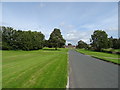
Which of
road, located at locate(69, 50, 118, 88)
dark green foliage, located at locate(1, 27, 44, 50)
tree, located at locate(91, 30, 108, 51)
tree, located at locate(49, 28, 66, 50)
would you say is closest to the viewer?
road, located at locate(69, 50, 118, 88)

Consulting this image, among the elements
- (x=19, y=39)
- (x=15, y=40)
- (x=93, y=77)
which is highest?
(x=19, y=39)

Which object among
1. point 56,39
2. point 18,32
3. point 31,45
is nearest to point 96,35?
point 56,39

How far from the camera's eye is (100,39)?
84.3m

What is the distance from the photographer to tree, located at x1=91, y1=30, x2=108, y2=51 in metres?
82.5

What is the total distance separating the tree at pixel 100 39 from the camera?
82.5 meters

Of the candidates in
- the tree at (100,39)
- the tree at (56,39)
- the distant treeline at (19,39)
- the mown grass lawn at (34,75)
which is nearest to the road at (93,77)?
the mown grass lawn at (34,75)

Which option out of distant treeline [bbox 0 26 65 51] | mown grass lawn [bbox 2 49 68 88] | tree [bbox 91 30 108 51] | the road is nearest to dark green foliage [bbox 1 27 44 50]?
distant treeline [bbox 0 26 65 51]

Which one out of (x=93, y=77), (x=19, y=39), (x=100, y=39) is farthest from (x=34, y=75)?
(x=100, y=39)

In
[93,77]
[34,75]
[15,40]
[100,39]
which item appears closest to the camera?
[34,75]

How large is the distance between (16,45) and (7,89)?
7071cm

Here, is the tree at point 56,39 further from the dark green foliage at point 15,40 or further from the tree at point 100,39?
the tree at point 100,39

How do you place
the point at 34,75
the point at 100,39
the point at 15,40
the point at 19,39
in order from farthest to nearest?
1. the point at 100,39
2. the point at 15,40
3. the point at 19,39
4. the point at 34,75

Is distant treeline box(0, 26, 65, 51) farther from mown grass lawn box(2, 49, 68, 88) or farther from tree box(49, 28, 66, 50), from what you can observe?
mown grass lawn box(2, 49, 68, 88)

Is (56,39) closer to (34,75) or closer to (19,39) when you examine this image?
(19,39)
